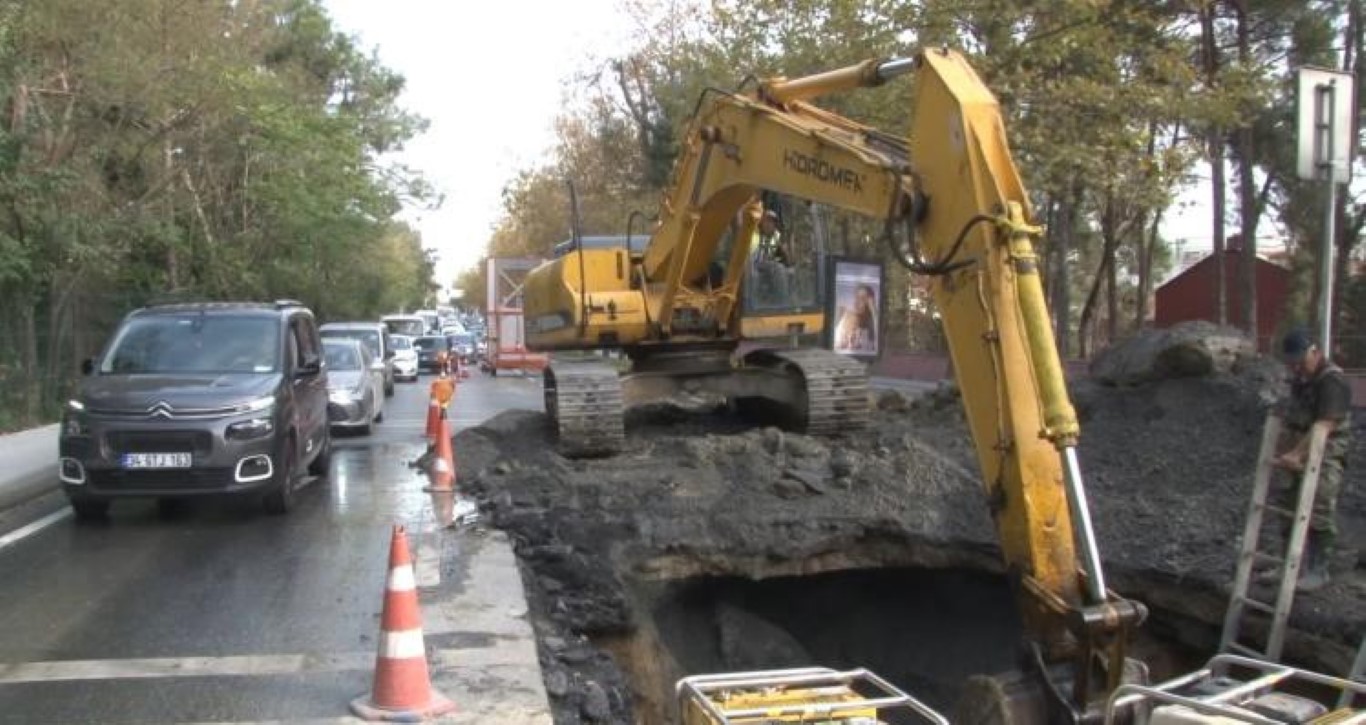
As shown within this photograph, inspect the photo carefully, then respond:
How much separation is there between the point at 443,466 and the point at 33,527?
3.44m

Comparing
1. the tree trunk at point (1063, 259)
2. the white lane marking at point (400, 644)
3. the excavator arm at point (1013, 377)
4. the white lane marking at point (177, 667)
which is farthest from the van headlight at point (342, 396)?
the tree trunk at point (1063, 259)

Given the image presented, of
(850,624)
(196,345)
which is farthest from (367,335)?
(850,624)

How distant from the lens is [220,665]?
20.6 ft

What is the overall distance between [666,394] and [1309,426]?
719cm

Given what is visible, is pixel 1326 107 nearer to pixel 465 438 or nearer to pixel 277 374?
pixel 277 374

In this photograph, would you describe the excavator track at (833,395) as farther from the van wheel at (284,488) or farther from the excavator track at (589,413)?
the van wheel at (284,488)

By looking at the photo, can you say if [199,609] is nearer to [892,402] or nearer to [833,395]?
[833,395]

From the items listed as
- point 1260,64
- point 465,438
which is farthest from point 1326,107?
point 1260,64

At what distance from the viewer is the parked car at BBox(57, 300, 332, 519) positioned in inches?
386

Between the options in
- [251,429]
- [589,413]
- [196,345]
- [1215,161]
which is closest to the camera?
[251,429]

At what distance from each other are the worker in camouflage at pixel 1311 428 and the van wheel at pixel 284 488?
7601 millimetres

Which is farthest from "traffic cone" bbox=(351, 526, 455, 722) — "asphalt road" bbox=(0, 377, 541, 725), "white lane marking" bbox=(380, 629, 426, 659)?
"asphalt road" bbox=(0, 377, 541, 725)

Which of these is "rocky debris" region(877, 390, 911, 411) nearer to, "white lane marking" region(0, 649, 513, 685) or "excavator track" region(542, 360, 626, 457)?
"excavator track" region(542, 360, 626, 457)

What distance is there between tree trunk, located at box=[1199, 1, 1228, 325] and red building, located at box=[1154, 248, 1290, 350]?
25.5 ft
